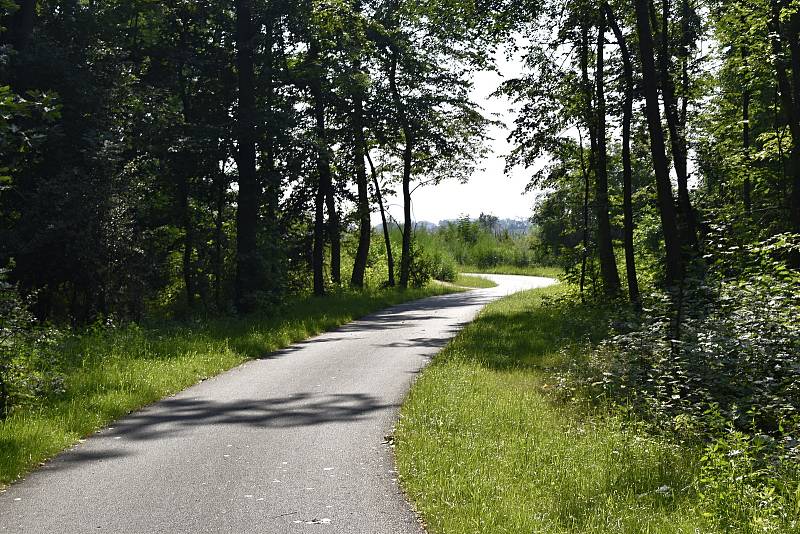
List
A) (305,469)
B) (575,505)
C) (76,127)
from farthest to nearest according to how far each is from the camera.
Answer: (76,127), (305,469), (575,505)

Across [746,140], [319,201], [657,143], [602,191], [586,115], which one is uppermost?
[586,115]

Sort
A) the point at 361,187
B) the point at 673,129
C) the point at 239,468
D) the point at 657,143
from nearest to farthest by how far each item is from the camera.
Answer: the point at 239,468 → the point at 657,143 → the point at 673,129 → the point at 361,187

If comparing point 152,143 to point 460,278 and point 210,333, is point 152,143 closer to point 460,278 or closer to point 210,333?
point 210,333

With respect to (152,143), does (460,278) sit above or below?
below

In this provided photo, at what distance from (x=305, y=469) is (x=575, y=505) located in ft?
8.38

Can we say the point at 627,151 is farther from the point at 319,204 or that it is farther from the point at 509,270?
the point at 509,270

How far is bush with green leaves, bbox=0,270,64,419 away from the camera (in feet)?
28.6

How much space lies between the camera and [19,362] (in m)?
9.02

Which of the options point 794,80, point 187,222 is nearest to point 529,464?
point 794,80

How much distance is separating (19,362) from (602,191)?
56.8 feet

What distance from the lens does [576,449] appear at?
268 inches

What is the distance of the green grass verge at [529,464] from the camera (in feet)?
16.6

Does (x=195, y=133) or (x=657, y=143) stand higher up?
(x=195, y=133)

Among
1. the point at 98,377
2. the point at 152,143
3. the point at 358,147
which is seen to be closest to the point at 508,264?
the point at 358,147
